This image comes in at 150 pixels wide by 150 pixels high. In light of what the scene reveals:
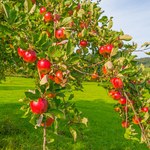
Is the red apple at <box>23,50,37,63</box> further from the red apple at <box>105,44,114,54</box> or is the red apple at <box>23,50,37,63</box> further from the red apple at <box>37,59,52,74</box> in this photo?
the red apple at <box>105,44,114,54</box>

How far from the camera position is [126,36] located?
2.60 metres

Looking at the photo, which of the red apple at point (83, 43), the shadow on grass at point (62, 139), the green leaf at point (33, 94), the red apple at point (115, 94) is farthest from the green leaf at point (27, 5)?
the shadow on grass at point (62, 139)

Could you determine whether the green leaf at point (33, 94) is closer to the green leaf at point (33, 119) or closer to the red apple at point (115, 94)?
the green leaf at point (33, 119)

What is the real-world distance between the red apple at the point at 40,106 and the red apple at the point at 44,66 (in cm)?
19

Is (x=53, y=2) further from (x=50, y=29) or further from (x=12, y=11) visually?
(x=12, y=11)

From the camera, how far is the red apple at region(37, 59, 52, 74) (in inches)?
75.2

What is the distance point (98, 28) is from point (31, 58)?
3.99 feet

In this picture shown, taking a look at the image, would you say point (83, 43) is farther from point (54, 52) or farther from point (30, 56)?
point (54, 52)

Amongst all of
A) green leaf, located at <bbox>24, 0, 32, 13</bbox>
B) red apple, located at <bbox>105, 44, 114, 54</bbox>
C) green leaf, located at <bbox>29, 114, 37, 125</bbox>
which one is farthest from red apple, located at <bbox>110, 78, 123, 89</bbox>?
green leaf, located at <bbox>24, 0, 32, 13</bbox>

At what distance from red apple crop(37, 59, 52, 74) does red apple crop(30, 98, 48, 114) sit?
19 centimetres

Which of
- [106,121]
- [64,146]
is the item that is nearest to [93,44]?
[64,146]

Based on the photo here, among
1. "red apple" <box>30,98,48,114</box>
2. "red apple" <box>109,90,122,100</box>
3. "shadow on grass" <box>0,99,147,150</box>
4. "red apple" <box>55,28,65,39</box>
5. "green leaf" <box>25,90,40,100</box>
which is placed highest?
"red apple" <box>55,28,65,39</box>

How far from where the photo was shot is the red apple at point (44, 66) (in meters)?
1.91

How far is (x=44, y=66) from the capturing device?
6.27 ft
